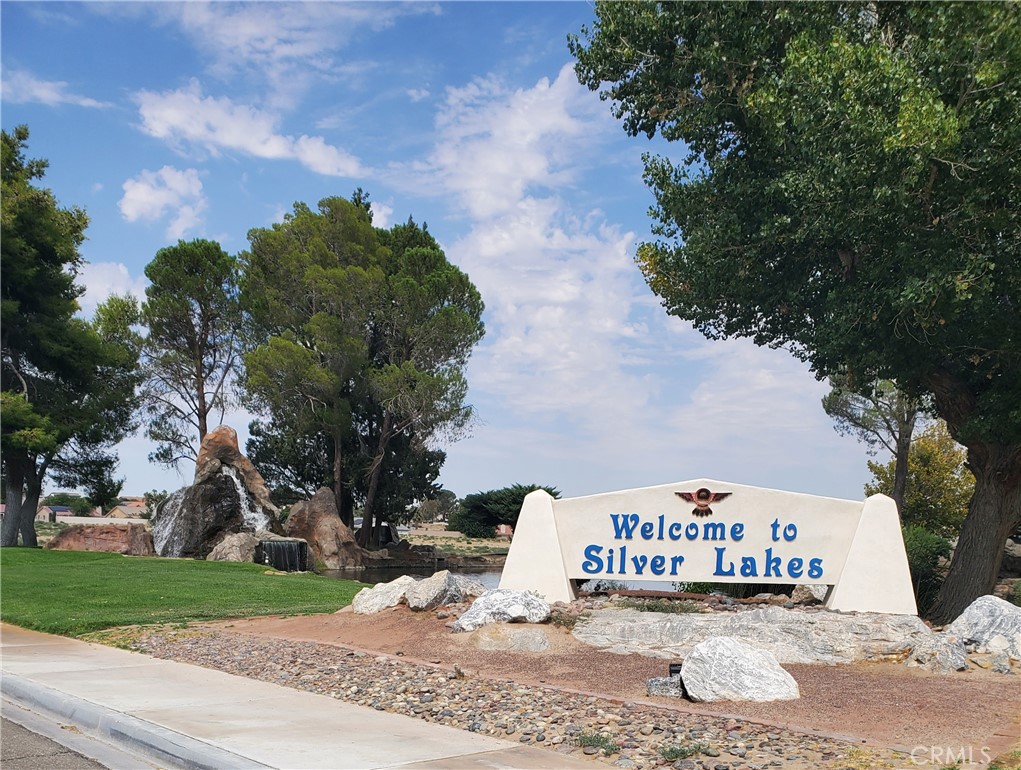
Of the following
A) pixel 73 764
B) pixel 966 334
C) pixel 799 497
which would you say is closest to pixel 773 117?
pixel 966 334

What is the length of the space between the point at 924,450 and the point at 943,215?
30151 millimetres

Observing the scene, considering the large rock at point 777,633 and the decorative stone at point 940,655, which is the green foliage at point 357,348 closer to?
the large rock at point 777,633

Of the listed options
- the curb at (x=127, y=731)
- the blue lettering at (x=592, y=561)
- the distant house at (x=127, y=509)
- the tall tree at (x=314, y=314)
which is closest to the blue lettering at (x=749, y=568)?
the blue lettering at (x=592, y=561)

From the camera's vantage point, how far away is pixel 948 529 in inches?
1460

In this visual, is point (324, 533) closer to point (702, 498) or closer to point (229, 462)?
point (229, 462)

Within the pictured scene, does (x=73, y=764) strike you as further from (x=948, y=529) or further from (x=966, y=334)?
(x=948, y=529)

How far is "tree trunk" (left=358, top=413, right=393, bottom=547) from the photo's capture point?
142ft

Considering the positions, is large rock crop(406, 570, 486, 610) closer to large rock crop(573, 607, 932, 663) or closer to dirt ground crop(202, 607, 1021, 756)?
dirt ground crop(202, 607, 1021, 756)

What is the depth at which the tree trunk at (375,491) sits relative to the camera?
43.4 m

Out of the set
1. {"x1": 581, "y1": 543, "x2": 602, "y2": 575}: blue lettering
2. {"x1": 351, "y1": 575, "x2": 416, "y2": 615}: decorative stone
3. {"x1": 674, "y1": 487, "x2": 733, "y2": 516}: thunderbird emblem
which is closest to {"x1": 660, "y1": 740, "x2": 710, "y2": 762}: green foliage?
{"x1": 674, "y1": 487, "x2": 733, "y2": 516}: thunderbird emblem

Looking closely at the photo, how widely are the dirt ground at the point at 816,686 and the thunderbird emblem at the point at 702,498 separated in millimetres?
2681

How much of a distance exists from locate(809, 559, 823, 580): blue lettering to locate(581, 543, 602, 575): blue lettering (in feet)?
9.23

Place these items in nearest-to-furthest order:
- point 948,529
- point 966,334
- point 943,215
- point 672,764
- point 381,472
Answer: point 672,764, point 943,215, point 966,334, point 948,529, point 381,472

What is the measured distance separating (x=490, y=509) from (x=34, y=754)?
48285mm
